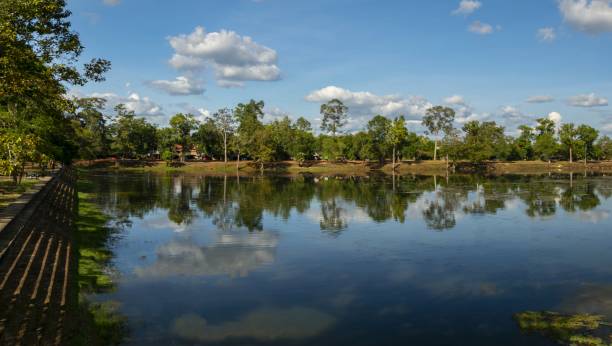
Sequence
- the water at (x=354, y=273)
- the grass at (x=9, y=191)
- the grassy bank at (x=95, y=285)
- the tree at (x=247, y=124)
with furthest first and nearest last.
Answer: the tree at (x=247, y=124)
the grass at (x=9, y=191)
the water at (x=354, y=273)
the grassy bank at (x=95, y=285)

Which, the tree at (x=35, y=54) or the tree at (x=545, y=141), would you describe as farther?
the tree at (x=545, y=141)

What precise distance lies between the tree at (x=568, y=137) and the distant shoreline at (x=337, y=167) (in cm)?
777

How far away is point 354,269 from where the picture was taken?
24.9m

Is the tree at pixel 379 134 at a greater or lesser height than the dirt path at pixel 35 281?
greater

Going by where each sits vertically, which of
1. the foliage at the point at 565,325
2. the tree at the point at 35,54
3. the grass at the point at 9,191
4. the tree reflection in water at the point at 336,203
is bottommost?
the foliage at the point at 565,325

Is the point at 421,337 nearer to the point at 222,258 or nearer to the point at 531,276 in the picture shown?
the point at 531,276

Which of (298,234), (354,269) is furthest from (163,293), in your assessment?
(298,234)

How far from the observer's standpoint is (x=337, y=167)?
129500 millimetres

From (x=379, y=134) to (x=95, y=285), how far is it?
11618cm

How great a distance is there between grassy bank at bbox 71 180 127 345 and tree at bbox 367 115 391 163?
99.7 meters

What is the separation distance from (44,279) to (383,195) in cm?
4847

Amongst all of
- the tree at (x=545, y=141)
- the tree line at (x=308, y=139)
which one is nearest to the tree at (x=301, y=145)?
the tree line at (x=308, y=139)

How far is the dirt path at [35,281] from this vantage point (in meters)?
14.1

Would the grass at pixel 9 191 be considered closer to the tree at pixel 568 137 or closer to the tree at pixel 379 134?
the tree at pixel 379 134
